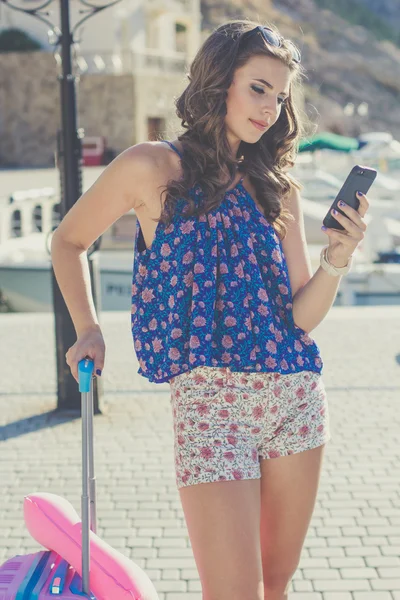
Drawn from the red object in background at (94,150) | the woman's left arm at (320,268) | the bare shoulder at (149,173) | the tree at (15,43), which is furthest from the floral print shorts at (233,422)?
the tree at (15,43)

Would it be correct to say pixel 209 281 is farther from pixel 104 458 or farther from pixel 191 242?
pixel 104 458

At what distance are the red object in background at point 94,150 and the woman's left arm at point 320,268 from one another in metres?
29.5

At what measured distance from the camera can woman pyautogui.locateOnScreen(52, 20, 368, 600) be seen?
2191 mm

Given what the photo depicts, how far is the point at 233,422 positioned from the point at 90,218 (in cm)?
67

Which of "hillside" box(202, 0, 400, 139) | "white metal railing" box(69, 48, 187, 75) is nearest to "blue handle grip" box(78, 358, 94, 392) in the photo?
"white metal railing" box(69, 48, 187, 75)

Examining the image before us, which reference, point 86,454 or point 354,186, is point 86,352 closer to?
point 86,454

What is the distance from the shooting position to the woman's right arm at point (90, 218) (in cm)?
229

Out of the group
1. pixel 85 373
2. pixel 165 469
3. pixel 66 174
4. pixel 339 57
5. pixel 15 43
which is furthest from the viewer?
pixel 339 57

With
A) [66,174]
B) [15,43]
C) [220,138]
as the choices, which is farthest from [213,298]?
[15,43]

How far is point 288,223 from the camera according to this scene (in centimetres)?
245

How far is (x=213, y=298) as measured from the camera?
225 cm

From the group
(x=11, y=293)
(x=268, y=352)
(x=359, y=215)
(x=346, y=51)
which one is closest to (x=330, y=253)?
(x=359, y=215)

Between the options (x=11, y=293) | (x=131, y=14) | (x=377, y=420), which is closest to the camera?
(x=377, y=420)

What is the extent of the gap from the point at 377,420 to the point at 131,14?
3416 centimetres
